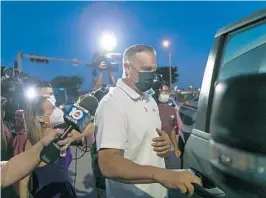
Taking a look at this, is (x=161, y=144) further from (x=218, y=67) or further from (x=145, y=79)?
(x=218, y=67)

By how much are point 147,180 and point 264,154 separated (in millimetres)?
833

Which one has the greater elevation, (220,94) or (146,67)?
(146,67)

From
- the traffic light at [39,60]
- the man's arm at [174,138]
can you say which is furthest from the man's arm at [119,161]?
the traffic light at [39,60]

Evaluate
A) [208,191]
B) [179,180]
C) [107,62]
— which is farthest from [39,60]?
[208,191]

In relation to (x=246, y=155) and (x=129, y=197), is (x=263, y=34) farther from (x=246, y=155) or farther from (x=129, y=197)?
(x=129, y=197)

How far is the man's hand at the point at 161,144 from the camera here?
93.4 inches

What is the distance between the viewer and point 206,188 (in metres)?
1.57

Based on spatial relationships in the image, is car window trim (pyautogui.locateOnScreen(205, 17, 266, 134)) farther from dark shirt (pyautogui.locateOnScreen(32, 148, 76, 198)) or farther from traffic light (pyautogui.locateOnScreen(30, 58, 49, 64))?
traffic light (pyautogui.locateOnScreen(30, 58, 49, 64))

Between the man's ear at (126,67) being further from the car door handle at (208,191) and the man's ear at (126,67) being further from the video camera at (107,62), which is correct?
the video camera at (107,62)

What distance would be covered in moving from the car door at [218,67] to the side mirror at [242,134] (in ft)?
1.23

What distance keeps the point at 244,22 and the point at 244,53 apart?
162 millimetres

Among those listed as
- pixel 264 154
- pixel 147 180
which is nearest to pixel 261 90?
pixel 264 154

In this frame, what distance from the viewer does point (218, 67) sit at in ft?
6.63

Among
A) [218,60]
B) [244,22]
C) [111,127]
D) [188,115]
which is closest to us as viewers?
[244,22]
